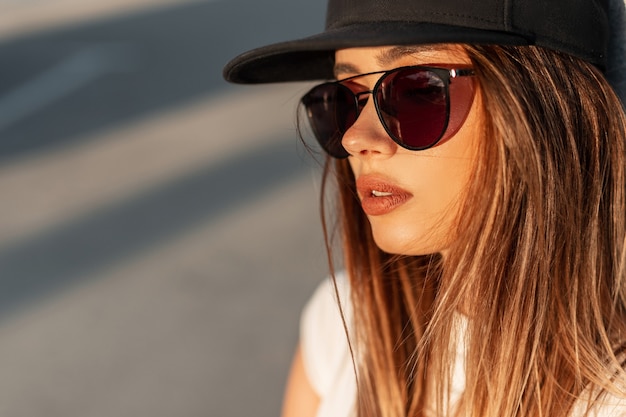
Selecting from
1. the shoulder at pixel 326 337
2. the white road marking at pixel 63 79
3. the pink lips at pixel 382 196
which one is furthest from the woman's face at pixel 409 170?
the white road marking at pixel 63 79

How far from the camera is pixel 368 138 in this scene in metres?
1.48

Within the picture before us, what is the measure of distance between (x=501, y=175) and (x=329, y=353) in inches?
24.5

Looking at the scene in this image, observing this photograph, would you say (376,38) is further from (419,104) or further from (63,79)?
(63,79)

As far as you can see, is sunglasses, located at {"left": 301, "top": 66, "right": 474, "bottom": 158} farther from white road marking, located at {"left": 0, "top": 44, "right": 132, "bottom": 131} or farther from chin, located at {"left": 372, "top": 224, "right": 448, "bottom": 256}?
white road marking, located at {"left": 0, "top": 44, "right": 132, "bottom": 131}

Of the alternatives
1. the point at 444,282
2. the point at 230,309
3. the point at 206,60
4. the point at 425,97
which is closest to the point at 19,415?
the point at 230,309

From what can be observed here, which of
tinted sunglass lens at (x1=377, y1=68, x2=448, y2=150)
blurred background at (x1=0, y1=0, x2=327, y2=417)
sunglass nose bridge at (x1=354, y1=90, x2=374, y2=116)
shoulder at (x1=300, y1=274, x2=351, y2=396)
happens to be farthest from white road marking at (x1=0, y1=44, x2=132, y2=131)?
tinted sunglass lens at (x1=377, y1=68, x2=448, y2=150)

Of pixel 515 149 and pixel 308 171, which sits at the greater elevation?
pixel 515 149

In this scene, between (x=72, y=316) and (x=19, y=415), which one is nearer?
(x=19, y=415)

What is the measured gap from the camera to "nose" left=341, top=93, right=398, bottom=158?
58.0 inches

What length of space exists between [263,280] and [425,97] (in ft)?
6.58

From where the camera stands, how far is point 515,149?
139 centimetres

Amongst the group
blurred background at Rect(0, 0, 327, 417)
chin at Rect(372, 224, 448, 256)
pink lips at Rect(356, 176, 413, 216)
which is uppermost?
pink lips at Rect(356, 176, 413, 216)

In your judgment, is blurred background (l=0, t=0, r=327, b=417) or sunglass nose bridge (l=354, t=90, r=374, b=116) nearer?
sunglass nose bridge (l=354, t=90, r=374, b=116)

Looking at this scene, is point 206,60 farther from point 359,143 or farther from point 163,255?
point 359,143
